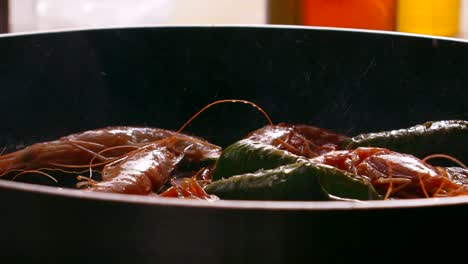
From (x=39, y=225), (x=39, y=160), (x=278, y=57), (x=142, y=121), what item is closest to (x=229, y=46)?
(x=278, y=57)

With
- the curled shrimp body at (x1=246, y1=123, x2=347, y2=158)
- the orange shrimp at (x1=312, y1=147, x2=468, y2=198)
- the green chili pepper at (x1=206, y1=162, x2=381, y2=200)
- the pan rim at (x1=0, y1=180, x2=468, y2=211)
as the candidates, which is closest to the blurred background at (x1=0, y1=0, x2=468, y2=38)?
the curled shrimp body at (x1=246, y1=123, x2=347, y2=158)

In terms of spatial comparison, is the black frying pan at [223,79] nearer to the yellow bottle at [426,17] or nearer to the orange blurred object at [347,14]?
the orange blurred object at [347,14]

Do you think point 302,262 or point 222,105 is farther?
point 222,105

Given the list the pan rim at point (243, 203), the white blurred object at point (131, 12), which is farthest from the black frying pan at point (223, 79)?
the white blurred object at point (131, 12)

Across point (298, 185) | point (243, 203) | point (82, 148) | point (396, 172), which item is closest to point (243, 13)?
point (82, 148)

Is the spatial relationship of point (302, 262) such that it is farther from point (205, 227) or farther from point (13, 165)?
point (13, 165)
